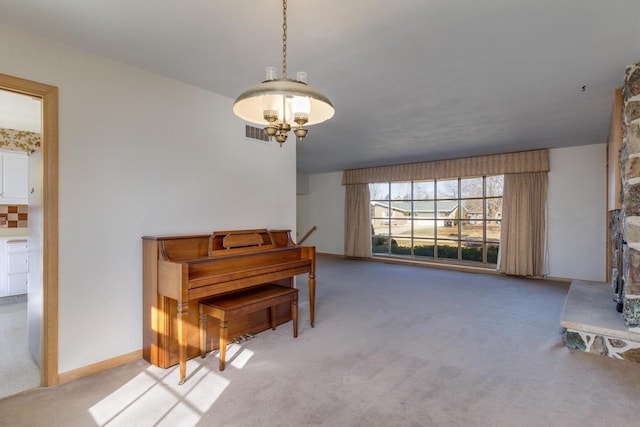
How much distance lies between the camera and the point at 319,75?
275 centimetres

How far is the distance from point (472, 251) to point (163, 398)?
21.3ft

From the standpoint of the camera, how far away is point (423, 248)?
7652 millimetres

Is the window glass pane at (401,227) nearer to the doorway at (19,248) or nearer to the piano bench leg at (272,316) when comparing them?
the piano bench leg at (272,316)

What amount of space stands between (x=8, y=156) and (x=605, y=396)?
694 centimetres

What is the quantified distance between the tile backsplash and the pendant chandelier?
191 inches

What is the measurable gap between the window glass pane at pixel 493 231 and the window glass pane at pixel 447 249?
724 mm

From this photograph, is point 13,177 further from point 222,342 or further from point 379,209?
point 379,209

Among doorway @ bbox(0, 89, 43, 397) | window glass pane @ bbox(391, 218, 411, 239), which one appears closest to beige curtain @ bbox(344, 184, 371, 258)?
A: window glass pane @ bbox(391, 218, 411, 239)

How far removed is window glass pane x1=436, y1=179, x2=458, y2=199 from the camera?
23.4ft

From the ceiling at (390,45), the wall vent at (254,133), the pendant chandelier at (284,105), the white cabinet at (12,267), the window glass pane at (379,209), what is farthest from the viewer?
the window glass pane at (379,209)

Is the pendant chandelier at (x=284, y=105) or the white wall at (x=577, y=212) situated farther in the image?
the white wall at (x=577, y=212)

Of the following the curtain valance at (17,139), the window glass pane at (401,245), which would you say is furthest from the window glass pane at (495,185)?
the curtain valance at (17,139)

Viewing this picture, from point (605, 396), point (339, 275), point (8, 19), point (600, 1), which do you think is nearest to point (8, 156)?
point (8, 19)

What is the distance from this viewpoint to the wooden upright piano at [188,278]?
2324 mm
